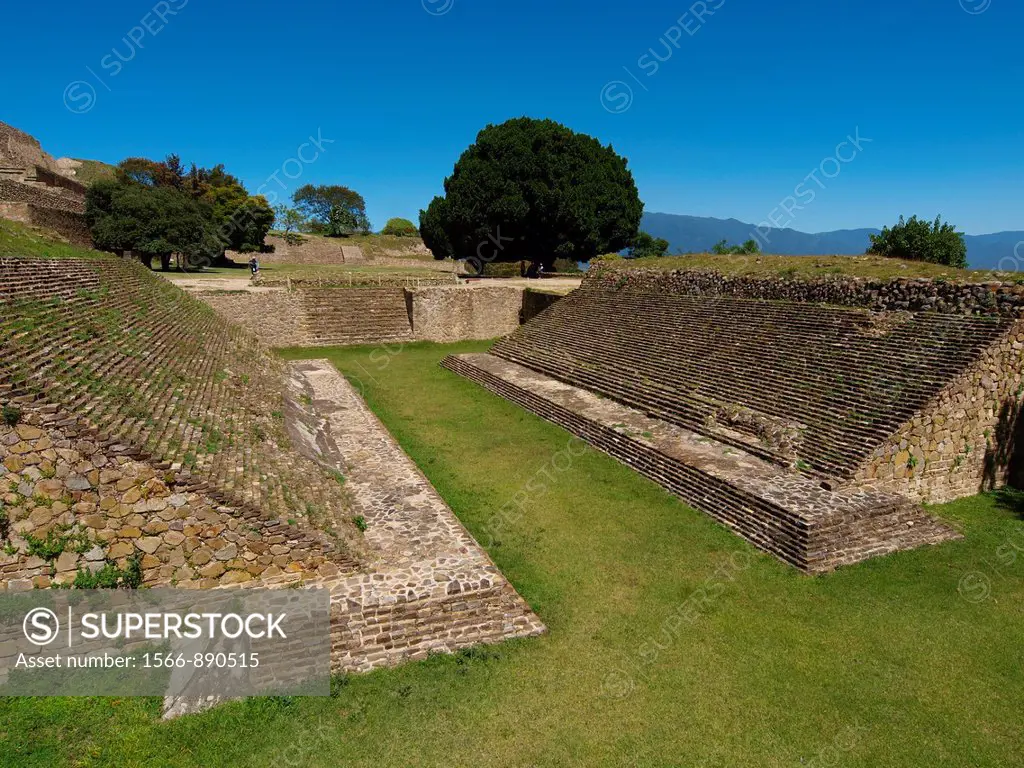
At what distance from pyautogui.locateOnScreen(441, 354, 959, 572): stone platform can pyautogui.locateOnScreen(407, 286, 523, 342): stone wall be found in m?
14.5

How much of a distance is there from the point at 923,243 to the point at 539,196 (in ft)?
63.3

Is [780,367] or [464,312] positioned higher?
[780,367]

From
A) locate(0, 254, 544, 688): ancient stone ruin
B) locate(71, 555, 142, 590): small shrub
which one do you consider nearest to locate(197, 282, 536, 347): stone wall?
locate(0, 254, 544, 688): ancient stone ruin

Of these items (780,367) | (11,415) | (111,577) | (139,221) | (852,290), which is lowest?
(111,577)

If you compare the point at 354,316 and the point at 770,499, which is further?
the point at 354,316

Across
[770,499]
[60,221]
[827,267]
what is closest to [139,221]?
[60,221]

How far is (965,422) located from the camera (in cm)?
932

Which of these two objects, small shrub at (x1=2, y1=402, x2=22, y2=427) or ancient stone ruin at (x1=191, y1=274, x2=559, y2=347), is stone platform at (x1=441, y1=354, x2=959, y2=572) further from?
ancient stone ruin at (x1=191, y1=274, x2=559, y2=347)

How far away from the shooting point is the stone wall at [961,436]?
29.1 feet

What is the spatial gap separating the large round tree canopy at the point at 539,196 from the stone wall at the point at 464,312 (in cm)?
835

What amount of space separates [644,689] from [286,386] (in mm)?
10297

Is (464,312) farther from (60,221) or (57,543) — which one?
(57,543)

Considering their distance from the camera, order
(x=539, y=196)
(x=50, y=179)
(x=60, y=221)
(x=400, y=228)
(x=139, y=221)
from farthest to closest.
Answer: (x=400, y=228)
(x=50, y=179)
(x=539, y=196)
(x=139, y=221)
(x=60, y=221)

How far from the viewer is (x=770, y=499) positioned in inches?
322
